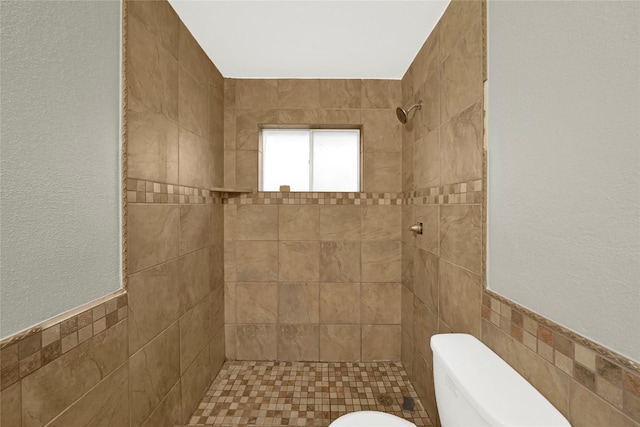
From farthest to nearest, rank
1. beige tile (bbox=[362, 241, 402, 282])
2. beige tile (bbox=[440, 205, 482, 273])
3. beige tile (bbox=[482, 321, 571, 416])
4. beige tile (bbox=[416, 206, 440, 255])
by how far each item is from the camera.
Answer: beige tile (bbox=[362, 241, 402, 282]), beige tile (bbox=[416, 206, 440, 255]), beige tile (bbox=[440, 205, 482, 273]), beige tile (bbox=[482, 321, 571, 416])

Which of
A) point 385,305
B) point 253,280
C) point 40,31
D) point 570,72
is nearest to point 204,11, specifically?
point 40,31

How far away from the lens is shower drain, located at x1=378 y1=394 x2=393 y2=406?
170 centimetres

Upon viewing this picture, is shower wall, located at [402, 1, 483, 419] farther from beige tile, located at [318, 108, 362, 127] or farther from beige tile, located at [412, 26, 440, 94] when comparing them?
beige tile, located at [318, 108, 362, 127]

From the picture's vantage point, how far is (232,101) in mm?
2135

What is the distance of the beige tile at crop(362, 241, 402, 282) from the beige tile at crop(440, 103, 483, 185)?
82 cm

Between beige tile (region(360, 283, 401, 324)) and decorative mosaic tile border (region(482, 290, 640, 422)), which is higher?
decorative mosaic tile border (region(482, 290, 640, 422))

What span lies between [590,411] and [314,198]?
173 centimetres

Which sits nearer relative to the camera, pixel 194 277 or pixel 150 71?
pixel 150 71

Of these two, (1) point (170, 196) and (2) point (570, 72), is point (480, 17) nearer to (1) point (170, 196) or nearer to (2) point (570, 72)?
(2) point (570, 72)

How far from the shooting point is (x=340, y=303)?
2.13 m

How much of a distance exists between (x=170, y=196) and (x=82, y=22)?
711 millimetres

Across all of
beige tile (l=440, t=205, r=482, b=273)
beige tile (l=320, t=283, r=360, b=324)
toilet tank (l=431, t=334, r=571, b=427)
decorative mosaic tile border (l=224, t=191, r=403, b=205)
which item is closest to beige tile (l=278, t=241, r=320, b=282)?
beige tile (l=320, t=283, r=360, b=324)

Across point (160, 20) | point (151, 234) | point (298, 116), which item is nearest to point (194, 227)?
point (151, 234)

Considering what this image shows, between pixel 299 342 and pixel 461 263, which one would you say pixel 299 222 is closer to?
pixel 299 342
